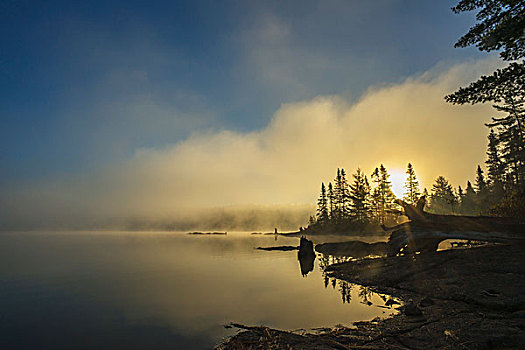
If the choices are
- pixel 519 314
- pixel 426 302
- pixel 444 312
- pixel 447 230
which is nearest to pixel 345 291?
pixel 426 302

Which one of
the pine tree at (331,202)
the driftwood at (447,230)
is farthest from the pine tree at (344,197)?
the driftwood at (447,230)

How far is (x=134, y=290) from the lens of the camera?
16.0 metres

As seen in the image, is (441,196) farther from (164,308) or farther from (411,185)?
(164,308)

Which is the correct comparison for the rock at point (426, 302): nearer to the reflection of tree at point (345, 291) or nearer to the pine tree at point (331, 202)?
the reflection of tree at point (345, 291)

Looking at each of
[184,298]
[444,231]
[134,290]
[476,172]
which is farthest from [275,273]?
[476,172]

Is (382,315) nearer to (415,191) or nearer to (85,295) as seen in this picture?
(85,295)

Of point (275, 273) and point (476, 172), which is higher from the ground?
point (476, 172)

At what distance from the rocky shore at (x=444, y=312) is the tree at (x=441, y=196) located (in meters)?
87.6

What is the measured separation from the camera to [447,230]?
1490 centimetres

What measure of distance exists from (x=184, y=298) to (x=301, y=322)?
7.28 m

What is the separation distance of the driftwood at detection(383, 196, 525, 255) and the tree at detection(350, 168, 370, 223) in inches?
2303

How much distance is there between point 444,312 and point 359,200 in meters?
68.4

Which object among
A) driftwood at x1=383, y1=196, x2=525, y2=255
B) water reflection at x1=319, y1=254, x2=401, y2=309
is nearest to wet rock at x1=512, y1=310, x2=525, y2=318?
water reflection at x1=319, y1=254, x2=401, y2=309

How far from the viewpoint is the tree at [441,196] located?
87.6 metres
